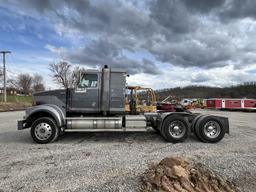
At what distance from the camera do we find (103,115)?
29.8 ft

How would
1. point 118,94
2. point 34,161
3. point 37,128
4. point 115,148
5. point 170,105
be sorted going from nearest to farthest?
point 34,161
point 115,148
point 37,128
point 118,94
point 170,105

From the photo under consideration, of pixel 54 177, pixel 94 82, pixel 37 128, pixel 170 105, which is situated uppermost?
pixel 94 82

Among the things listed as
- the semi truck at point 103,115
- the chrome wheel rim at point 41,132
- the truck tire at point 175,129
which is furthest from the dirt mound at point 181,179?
the chrome wheel rim at point 41,132

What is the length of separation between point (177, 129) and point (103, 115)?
9.09 ft

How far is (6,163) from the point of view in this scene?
5949mm

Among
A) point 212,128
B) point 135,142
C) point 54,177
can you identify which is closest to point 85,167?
point 54,177

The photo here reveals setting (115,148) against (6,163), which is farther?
(115,148)

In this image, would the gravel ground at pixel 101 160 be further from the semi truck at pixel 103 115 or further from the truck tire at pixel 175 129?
the semi truck at pixel 103 115

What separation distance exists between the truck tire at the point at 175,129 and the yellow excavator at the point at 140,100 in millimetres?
1194

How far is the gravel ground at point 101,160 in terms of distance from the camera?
4.62 meters

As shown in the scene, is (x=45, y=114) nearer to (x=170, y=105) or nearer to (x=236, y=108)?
(x=170, y=105)

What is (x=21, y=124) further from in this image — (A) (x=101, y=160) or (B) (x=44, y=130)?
(A) (x=101, y=160)

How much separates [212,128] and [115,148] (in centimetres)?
368

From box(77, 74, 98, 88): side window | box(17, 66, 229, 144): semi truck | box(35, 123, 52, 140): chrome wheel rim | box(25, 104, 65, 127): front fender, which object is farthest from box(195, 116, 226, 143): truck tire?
box(35, 123, 52, 140): chrome wheel rim
